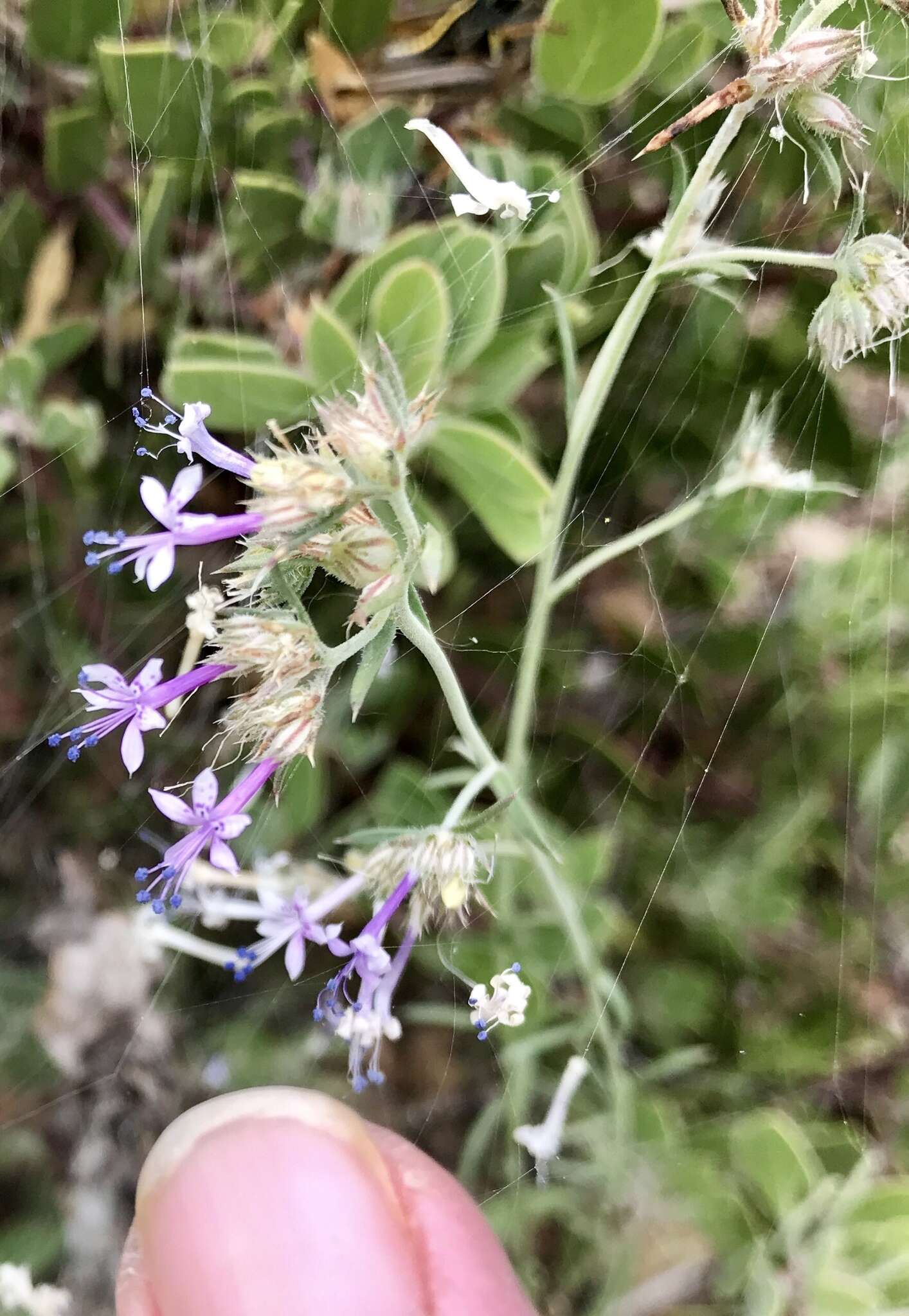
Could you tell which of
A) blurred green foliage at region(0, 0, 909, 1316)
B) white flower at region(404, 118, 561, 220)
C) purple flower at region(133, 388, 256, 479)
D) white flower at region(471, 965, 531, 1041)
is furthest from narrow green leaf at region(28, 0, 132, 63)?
white flower at region(471, 965, 531, 1041)

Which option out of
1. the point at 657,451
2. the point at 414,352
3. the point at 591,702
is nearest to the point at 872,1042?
the point at 591,702

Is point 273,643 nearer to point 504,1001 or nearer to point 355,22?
point 504,1001

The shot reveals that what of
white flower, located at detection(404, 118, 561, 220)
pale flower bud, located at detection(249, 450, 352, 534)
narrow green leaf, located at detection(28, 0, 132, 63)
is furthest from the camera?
narrow green leaf, located at detection(28, 0, 132, 63)

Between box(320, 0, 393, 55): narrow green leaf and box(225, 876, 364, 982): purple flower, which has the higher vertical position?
box(320, 0, 393, 55): narrow green leaf

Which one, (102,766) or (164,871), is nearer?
(164,871)

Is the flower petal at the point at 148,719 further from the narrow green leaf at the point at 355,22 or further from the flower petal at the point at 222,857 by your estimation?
the narrow green leaf at the point at 355,22

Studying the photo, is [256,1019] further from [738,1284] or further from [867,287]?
[867,287]

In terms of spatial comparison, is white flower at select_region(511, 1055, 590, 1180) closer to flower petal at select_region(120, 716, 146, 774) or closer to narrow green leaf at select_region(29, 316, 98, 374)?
flower petal at select_region(120, 716, 146, 774)
